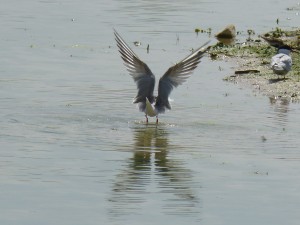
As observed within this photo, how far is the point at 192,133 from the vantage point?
1340 cm

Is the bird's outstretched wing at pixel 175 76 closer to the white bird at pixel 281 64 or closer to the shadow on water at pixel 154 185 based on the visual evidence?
the shadow on water at pixel 154 185

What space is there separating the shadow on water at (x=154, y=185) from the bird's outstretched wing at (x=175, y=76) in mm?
1186

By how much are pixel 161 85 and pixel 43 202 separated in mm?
4543

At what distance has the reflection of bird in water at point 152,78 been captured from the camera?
1398cm

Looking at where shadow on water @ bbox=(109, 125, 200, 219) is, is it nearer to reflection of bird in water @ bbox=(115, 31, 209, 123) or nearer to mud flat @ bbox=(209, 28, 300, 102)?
reflection of bird in water @ bbox=(115, 31, 209, 123)

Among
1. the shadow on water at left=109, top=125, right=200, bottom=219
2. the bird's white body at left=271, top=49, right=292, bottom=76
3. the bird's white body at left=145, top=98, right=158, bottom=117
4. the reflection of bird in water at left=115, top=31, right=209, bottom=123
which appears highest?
the bird's white body at left=271, top=49, right=292, bottom=76

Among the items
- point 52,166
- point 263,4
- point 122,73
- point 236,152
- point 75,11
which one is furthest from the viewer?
point 263,4

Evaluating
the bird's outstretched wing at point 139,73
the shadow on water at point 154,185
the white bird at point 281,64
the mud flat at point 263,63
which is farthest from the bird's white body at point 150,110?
the white bird at point 281,64

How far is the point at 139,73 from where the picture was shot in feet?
46.5

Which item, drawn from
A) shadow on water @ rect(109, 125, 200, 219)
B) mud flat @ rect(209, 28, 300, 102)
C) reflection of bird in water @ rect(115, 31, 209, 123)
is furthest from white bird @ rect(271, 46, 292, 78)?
shadow on water @ rect(109, 125, 200, 219)

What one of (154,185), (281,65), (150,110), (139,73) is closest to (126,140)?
(150,110)

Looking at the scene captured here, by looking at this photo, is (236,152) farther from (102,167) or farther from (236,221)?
(236,221)

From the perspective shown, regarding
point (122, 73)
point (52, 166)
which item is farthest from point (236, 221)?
point (122, 73)

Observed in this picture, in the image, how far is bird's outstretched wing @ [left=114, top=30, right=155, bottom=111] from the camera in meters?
14.0
